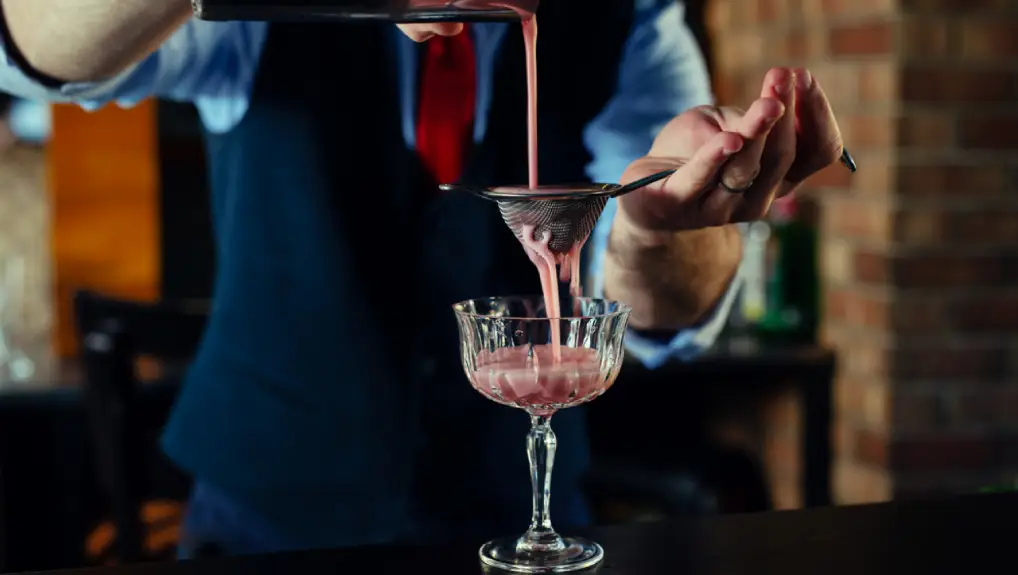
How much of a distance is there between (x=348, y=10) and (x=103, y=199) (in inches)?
83.7

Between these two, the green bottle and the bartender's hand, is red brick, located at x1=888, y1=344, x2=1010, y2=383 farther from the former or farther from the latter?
the bartender's hand

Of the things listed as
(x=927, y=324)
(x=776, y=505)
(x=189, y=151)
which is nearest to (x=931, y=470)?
(x=927, y=324)

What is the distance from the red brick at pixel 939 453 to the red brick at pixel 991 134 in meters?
0.60

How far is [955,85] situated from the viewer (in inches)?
96.7

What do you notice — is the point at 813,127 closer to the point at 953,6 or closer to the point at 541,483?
the point at 541,483

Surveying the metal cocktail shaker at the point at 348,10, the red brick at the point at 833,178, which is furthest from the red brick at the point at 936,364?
the metal cocktail shaker at the point at 348,10

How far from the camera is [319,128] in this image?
1.62 meters

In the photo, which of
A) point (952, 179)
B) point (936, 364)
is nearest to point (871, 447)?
point (936, 364)

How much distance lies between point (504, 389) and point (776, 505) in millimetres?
2046

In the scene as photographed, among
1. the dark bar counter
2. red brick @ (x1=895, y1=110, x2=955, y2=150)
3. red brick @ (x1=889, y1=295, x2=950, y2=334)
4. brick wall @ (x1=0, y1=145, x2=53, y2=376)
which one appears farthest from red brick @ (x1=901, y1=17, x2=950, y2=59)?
brick wall @ (x1=0, y1=145, x2=53, y2=376)

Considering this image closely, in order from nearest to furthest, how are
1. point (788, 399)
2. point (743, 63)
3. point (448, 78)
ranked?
point (448, 78)
point (788, 399)
point (743, 63)

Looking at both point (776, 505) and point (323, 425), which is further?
point (776, 505)

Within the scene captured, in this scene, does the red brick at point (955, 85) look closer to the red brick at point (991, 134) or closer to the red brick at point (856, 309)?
the red brick at point (991, 134)

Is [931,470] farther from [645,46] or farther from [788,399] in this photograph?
[645,46]
